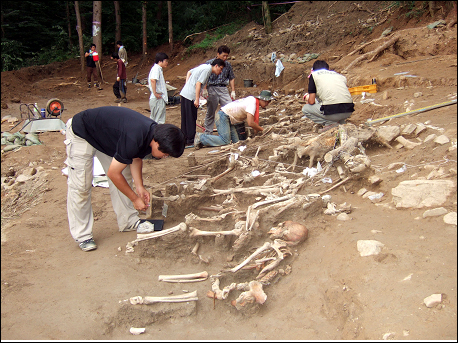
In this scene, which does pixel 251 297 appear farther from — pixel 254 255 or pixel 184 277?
pixel 184 277

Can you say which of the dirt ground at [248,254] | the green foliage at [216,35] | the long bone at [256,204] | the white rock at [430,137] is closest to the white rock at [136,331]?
the dirt ground at [248,254]

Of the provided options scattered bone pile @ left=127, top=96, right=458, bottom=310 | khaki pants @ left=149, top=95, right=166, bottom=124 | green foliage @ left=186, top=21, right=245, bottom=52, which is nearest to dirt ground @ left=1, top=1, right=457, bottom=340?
scattered bone pile @ left=127, top=96, right=458, bottom=310

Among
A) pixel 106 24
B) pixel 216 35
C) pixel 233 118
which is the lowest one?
pixel 233 118

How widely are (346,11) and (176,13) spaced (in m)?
11.3

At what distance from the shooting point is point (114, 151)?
348 cm

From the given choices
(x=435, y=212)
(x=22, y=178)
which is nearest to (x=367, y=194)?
(x=435, y=212)

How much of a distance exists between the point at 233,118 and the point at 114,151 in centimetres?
343

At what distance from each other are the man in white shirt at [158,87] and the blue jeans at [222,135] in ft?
3.49

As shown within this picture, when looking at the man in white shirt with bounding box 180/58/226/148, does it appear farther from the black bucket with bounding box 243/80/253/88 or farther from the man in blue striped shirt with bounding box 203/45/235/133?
the black bucket with bounding box 243/80/253/88

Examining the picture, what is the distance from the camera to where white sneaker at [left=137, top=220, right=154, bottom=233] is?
12.8 ft

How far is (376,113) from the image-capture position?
6.34m

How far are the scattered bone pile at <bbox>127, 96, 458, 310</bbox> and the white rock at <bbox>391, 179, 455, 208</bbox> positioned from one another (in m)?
0.51

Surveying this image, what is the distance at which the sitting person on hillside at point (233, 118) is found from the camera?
20.3 ft

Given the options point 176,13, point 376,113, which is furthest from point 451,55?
point 176,13
